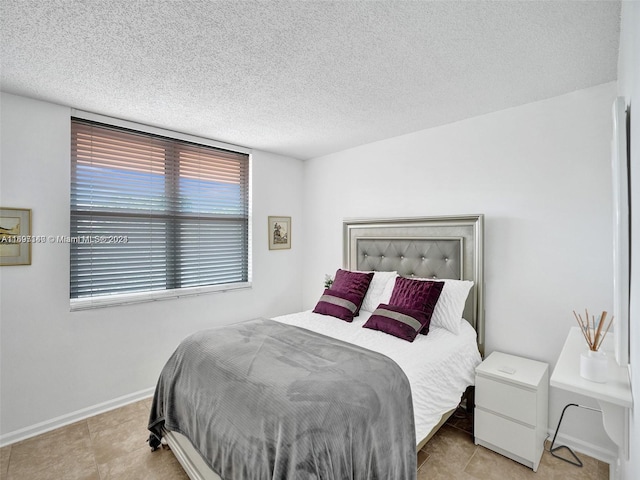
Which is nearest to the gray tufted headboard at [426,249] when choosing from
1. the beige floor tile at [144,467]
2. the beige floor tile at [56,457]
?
the beige floor tile at [144,467]

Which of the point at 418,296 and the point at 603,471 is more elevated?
the point at 418,296

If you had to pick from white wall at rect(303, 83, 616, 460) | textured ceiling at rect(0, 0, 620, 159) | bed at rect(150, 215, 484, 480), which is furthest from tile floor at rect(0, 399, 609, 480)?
textured ceiling at rect(0, 0, 620, 159)

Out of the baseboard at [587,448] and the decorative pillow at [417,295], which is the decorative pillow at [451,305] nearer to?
the decorative pillow at [417,295]

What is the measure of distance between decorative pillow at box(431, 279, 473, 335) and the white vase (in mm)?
1183

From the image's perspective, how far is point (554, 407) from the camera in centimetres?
236

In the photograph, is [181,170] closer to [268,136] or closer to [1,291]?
[268,136]

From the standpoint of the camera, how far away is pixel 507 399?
7.02ft

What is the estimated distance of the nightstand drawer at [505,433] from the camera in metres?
2.04

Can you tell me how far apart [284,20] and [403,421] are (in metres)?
2.12

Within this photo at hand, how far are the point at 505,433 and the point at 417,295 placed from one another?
1062 mm

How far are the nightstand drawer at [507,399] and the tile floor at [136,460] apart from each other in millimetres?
325

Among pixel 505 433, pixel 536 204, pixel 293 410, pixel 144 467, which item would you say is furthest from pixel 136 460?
pixel 536 204

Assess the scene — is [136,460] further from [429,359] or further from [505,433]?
[505,433]

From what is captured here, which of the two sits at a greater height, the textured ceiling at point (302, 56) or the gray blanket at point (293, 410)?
the textured ceiling at point (302, 56)
